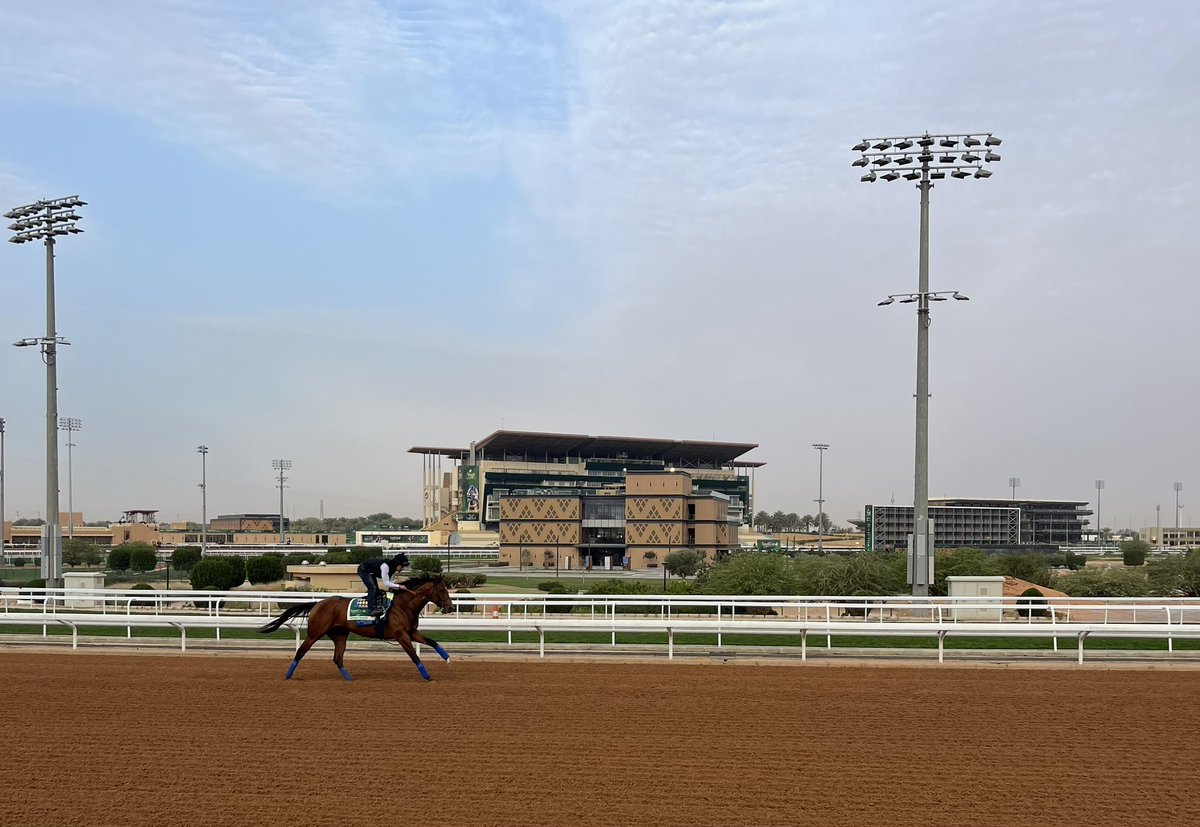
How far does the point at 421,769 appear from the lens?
853 cm

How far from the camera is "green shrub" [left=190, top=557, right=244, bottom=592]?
38750mm

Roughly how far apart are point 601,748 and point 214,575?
33.4 meters

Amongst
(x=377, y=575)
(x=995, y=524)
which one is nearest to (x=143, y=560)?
(x=377, y=575)

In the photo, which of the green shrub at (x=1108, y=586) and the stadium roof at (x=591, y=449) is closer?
the green shrub at (x=1108, y=586)

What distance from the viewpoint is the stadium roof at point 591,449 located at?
126375 millimetres

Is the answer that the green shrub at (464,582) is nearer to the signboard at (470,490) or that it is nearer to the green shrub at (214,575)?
the green shrub at (214,575)

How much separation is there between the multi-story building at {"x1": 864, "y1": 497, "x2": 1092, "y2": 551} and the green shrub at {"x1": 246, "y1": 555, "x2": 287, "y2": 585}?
171 feet

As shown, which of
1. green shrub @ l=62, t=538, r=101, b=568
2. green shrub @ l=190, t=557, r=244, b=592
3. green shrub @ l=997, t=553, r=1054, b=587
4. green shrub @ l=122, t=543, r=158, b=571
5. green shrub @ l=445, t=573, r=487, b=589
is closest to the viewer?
green shrub @ l=190, t=557, r=244, b=592

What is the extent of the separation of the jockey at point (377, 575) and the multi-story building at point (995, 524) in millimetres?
76153

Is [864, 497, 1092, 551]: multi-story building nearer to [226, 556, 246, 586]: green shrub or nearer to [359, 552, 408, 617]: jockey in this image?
[226, 556, 246, 586]: green shrub

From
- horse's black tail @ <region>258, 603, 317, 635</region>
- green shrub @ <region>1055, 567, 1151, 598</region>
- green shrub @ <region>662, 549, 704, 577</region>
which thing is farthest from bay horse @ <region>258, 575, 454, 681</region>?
green shrub @ <region>662, 549, 704, 577</region>

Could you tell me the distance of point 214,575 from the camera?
1554 inches

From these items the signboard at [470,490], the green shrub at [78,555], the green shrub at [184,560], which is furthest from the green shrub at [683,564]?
the signboard at [470,490]

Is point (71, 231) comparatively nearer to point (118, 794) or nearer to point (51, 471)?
point (51, 471)
